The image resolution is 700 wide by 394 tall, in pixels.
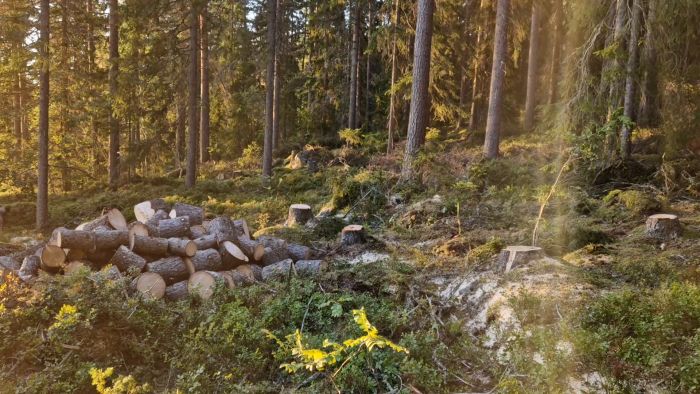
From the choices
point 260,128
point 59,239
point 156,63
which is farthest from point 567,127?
point 260,128

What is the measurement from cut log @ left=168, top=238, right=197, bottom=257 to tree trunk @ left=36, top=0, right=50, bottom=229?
8.65 m

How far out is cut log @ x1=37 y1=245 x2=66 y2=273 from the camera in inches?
260

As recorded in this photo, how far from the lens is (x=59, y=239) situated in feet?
21.9

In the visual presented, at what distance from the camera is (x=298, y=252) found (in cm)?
846

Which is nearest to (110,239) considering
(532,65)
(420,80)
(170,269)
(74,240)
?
(74,240)

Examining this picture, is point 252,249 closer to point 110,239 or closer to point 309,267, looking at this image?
point 309,267

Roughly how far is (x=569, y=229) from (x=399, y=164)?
281 inches

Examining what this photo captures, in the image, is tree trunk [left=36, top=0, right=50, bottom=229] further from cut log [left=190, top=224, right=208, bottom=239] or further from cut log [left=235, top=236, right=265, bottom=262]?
cut log [left=235, top=236, right=265, bottom=262]

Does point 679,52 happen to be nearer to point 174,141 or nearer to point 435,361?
point 435,361

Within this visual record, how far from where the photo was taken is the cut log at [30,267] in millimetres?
6341

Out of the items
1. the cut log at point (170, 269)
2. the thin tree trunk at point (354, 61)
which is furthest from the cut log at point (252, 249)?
the thin tree trunk at point (354, 61)

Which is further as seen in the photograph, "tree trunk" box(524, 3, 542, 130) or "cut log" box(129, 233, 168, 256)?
"tree trunk" box(524, 3, 542, 130)

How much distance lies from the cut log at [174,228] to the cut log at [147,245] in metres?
0.71

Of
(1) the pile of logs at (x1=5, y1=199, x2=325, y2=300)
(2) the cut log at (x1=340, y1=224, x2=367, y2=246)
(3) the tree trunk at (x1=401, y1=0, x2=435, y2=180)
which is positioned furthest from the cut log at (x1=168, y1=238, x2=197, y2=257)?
(3) the tree trunk at (x1=401, y1=0, x2=435, y2=180)
